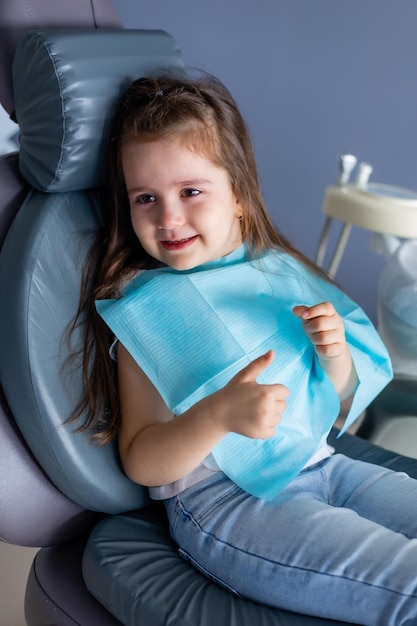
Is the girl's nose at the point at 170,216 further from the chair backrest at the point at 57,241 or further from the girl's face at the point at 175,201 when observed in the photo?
the chair backrest at the point at 57,241

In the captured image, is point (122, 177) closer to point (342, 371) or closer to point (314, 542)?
point (342, 371)

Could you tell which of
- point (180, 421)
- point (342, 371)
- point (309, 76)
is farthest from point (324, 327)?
point (309, 76)

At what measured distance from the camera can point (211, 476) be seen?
3.76ft

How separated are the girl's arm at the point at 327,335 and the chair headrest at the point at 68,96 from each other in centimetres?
38

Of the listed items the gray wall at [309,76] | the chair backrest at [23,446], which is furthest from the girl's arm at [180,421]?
the gray wall at [309,76]

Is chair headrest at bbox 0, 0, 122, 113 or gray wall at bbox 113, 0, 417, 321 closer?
chair headrest at bbox 0, 0, 122, 113

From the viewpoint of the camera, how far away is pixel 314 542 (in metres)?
1.02

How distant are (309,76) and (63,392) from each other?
171 cm

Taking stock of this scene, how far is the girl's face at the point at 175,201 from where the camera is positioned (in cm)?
111

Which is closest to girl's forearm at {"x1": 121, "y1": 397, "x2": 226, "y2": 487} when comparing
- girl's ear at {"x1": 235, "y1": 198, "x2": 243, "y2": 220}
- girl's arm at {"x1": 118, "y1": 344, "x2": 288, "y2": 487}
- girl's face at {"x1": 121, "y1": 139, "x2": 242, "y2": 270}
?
girl's arm at {"x1": 118, "y1": 344, "x2": 288, "y2": 487}

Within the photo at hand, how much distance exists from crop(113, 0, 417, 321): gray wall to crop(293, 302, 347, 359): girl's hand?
4.74 ft

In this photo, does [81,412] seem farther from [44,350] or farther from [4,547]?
[4,547]

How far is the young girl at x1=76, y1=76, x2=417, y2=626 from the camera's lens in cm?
103

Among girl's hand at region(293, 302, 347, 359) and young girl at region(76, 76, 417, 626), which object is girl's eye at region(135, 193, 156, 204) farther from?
girl's hand at region(293, 302, 347, 359)
